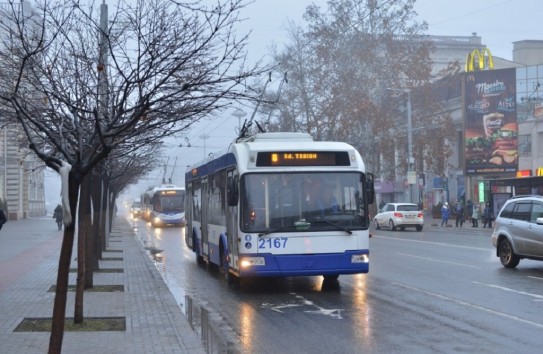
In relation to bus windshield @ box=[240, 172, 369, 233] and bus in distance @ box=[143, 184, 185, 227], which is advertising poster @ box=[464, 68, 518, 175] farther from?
bus windshield @ box=[240, 172, 369, 233]

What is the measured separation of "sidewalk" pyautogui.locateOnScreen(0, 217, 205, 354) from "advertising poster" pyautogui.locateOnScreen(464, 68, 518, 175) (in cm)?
3268

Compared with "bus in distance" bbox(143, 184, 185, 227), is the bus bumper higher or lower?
lower

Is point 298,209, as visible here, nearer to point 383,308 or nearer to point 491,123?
point 383,308

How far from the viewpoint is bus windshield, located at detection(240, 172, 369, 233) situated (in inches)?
581

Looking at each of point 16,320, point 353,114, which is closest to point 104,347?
point 16,320

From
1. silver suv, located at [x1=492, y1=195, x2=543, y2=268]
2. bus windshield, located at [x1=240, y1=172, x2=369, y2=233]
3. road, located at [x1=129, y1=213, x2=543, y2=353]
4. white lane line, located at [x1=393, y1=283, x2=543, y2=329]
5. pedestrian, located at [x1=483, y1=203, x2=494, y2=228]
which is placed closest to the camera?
road, located at [x1=129, y1=213, x2=543, y2=353]

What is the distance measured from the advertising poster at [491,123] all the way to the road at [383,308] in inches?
1188

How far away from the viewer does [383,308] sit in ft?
42.3

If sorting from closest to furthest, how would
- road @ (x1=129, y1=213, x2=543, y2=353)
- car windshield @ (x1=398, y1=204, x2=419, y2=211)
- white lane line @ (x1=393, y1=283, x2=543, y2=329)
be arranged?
1. road @ (x1=129, y1=213, x2=543, y2=353)
2. white lane line @ (x1=393, y1=283, x2=543, y2=329)
3. car windshield @ (x1=398, y1=204, x2=419, y2=211)

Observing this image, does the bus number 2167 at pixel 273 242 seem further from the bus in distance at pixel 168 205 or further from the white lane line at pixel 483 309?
the bus in distance at pixel 168 205

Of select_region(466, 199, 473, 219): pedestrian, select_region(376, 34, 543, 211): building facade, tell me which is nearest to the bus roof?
select_region(376, 34, 543, 211): building facade

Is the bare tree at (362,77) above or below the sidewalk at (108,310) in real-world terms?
above

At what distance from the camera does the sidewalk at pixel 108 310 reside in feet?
31.0

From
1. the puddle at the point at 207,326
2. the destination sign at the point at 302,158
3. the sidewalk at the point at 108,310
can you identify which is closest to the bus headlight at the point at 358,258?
the destination sign at the point at 302,158
